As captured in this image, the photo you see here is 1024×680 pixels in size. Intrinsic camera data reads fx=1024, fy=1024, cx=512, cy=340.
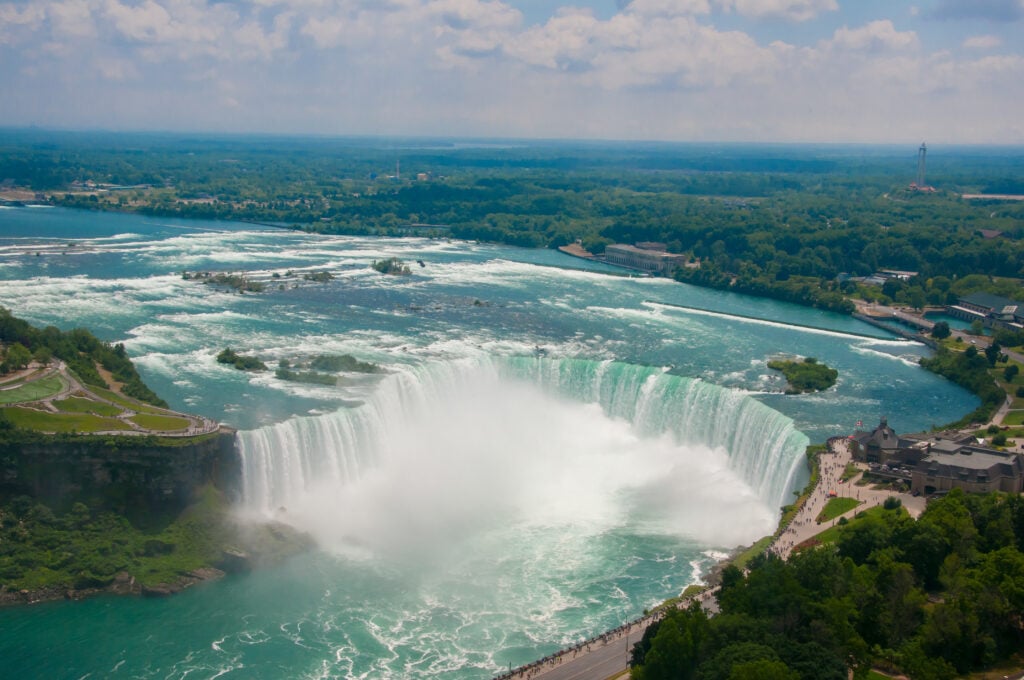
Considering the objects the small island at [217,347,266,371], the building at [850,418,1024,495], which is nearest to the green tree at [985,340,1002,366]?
the building at [850,418,1024,495]

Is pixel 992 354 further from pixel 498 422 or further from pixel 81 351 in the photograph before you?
pixel 81 351

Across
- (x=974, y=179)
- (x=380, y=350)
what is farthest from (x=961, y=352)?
(x=974, y=179)

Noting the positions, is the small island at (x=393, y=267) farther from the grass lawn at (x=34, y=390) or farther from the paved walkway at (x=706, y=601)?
the paved walkway at (x=706, y=601)

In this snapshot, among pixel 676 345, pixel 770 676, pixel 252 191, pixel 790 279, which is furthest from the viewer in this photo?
pixel 252 191

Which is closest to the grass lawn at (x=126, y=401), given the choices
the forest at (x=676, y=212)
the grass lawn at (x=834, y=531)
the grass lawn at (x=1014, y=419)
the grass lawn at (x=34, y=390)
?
the grass lawn at (x=34, y=390)

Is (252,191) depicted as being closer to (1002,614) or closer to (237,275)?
(237,275)

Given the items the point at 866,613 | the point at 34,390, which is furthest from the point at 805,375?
the point at 34,390
